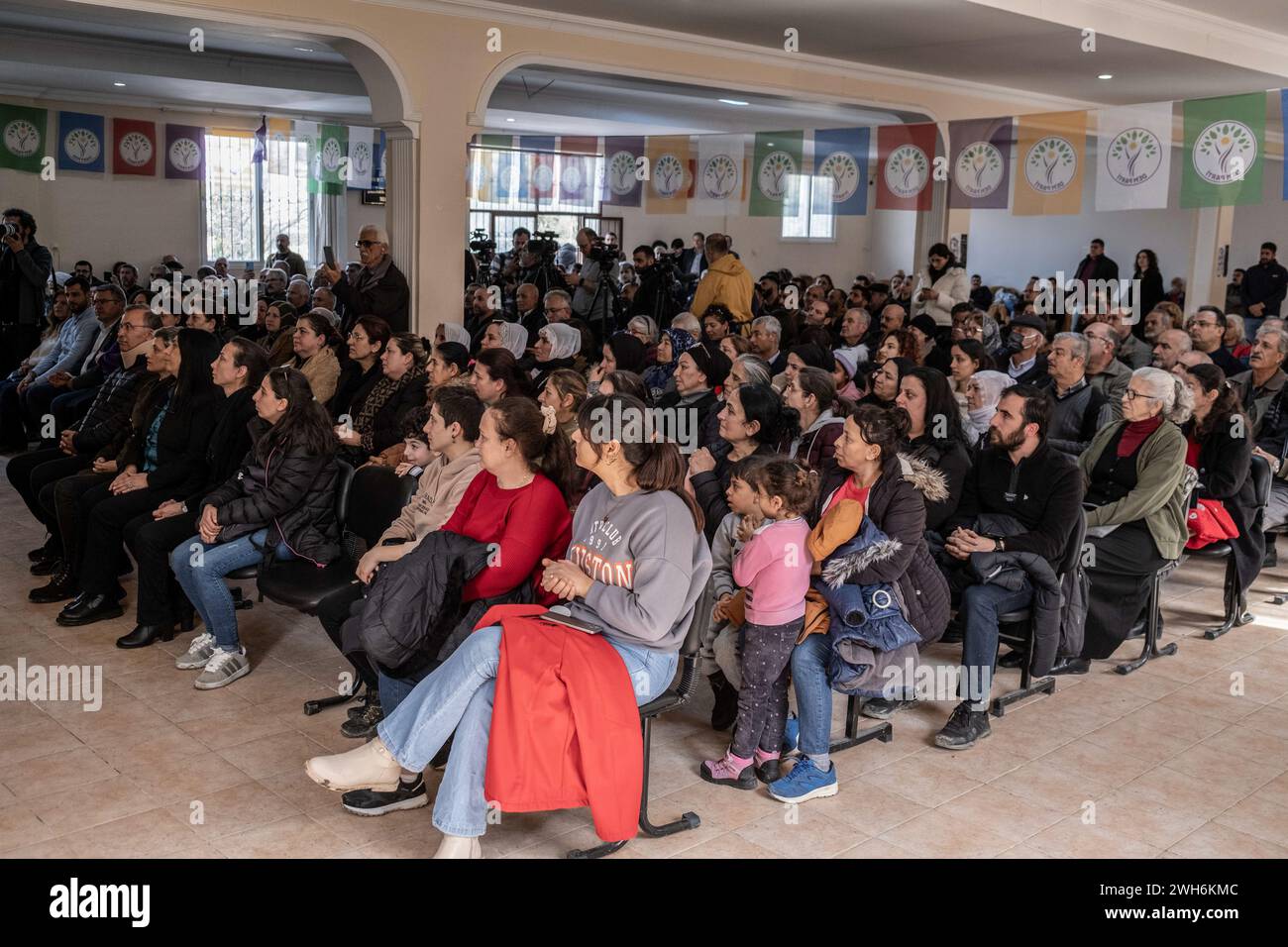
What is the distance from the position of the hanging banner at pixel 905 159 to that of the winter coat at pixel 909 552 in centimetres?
622

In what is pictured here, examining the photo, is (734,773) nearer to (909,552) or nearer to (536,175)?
(909,552)

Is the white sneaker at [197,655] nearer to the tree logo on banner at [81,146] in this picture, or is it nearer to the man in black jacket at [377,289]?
the man in black jacket at [377,289]

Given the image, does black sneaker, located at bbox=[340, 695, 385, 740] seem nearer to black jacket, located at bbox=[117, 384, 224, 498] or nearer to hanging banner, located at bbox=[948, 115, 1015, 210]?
black jacket, located at bbox=[117, 384, 224, 498]

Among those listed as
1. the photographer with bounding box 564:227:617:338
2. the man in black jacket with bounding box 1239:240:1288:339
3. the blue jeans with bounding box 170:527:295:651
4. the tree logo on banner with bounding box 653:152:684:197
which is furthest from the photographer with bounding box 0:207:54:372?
the man in black jacket with bounding box 1239:240:1288:339

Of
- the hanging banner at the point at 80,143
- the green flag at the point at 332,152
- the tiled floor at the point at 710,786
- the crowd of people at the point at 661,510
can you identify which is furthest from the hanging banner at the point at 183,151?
the tiled floor at the point at 710,786

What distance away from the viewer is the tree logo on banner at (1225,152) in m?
7.46

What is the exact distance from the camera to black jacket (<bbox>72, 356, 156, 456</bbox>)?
5.20 metres

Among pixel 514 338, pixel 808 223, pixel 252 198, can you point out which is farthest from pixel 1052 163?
pixel 252 198

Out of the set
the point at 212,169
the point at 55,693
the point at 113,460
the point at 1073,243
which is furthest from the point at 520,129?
the point at 55,693

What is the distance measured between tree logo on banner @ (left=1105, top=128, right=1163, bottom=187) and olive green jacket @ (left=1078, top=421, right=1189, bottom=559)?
4.34 m

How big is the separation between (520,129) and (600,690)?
1504 centimetres

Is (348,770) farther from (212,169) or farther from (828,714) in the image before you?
(212,169)

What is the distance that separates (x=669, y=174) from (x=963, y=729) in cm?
739

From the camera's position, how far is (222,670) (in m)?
4.14
